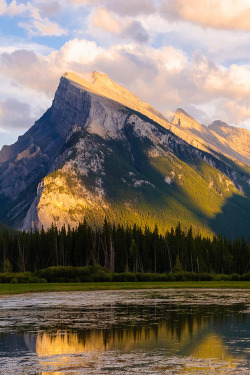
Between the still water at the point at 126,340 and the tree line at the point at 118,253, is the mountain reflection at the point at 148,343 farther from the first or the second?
the tree line at the point at 118,253

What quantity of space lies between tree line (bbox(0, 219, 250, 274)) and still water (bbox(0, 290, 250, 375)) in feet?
377

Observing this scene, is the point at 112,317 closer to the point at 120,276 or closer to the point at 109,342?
the point at 109,342

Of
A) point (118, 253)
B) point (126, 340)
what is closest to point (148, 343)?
point (126, 340)

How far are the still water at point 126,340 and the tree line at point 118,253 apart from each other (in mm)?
114825

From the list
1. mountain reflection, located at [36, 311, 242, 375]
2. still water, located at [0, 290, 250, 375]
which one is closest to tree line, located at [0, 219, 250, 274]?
still water, located at [0, 290, 250, 375]

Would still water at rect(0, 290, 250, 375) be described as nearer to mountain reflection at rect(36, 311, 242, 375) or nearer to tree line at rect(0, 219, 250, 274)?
mountain reflection at rect(36, 311, 242, 375)

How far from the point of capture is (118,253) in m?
184

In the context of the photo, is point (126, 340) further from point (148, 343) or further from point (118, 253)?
point (118, 253)

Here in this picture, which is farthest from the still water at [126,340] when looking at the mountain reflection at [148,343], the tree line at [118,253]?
the tree line at [118,253]

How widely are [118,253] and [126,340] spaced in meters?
143

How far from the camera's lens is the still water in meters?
32.2

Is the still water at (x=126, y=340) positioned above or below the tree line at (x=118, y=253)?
below

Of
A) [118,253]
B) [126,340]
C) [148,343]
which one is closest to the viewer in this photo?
[148,343]

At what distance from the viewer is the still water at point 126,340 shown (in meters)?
32.2
